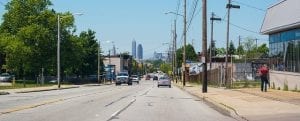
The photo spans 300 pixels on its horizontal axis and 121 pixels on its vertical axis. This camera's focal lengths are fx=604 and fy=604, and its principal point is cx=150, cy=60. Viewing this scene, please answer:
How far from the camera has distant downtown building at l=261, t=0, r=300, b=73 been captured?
37.9m

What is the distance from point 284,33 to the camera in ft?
138

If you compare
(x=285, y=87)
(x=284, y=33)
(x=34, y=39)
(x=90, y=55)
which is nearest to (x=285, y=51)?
(x=284, y=33)

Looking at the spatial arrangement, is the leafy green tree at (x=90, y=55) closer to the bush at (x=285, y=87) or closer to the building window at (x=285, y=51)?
the building window at (x=285, y=51)

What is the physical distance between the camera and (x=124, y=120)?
19094mm

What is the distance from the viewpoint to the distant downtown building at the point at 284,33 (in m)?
37.9

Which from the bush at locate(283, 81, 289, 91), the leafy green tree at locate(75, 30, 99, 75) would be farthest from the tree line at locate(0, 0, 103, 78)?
the bush at locate(283, 81, 289, 91)

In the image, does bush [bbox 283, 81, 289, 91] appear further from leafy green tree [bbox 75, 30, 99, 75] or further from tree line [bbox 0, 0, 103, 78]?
leafy green tree [bbox 75, 30, 99, 75]

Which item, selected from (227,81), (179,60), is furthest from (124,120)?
(179,60)

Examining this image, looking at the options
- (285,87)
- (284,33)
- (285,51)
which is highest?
(284,33)

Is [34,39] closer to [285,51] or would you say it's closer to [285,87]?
[285,51]

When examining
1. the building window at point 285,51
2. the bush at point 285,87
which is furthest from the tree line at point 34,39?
the bush at point 285,87

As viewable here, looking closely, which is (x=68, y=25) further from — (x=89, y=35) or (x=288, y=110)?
(x=288, y=110)

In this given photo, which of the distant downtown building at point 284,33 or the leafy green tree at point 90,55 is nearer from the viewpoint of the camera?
the distant downtown building at point 284,33

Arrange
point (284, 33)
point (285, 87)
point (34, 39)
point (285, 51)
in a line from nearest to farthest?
point (285, 87) < point (284, 33) < point (285, 51) < point (34, 39)
